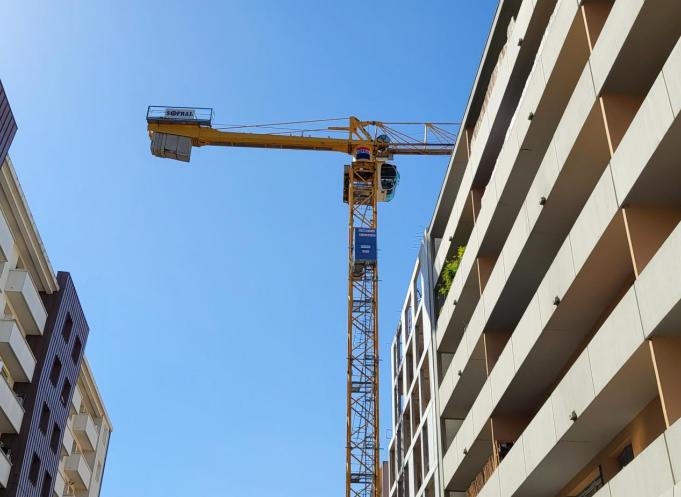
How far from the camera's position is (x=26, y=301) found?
38812 millimetres

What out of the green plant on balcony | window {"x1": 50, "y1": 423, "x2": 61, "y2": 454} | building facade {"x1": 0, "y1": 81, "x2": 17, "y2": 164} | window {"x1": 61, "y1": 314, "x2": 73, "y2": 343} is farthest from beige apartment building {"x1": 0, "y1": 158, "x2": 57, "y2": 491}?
the green plant on balcony

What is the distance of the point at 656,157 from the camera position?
14.9 metres

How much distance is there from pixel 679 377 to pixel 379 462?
136ft

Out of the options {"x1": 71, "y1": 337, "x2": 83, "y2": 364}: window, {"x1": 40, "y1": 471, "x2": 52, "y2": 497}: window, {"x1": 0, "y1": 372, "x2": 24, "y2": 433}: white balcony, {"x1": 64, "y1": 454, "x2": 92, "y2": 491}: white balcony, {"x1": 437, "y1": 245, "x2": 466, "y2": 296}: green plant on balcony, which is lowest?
{"x1": 40, "y1": 471, "x2": 52, "y2": 497}: window

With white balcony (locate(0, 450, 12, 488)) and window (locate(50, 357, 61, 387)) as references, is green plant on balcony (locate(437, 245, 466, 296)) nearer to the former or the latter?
white balcony (locate(0, 450, 12, 488))

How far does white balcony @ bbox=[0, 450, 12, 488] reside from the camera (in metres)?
36.1

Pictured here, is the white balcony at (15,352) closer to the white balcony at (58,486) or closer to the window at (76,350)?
the window at (76,350)

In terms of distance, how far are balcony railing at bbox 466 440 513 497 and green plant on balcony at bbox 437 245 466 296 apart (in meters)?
8.05

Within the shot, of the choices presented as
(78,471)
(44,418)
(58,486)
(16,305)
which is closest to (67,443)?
(78,471)

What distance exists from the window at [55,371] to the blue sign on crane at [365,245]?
918 inches

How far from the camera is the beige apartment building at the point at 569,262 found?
48.4ft

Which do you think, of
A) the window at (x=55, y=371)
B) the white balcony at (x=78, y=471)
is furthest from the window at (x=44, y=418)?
the white balcony at (x=78, y=471)

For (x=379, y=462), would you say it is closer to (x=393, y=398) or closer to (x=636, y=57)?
(x=393, y=398)

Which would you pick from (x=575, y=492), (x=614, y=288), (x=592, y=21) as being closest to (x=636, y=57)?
(x=592, y=21)
